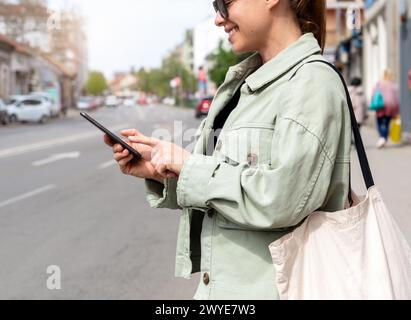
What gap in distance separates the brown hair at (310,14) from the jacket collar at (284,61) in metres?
0.06

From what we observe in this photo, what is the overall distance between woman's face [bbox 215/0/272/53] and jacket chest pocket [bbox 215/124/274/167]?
0.75ft

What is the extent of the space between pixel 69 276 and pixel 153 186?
3.59 metres

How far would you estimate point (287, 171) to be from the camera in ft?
4.90

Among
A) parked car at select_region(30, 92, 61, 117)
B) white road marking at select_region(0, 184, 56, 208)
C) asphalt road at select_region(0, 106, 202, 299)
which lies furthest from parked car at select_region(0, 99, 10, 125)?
white road marking at select_region(0, 184, 56, 208)

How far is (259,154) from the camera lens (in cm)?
159

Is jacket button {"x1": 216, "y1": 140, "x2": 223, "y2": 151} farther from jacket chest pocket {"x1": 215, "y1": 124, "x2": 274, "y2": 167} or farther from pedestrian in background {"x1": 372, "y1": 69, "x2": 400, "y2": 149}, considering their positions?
pedestrian in background {"x1": 372, "y1": 69, "x2": 400, "y2": 149}

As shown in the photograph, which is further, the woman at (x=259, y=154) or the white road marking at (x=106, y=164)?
the white road marking at (x=106, y=164)

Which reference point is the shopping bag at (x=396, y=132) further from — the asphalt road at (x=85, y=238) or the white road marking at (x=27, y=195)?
the white road marking at (x=27, y=195)

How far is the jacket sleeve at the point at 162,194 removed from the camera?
6.21ft

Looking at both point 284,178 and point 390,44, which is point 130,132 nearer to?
point 284,178

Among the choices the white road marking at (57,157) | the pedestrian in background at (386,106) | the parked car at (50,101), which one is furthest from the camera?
the parked car at (50,101)

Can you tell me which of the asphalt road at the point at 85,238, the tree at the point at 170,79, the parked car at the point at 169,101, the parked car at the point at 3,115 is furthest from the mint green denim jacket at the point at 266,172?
the parked car at the point at 169,101

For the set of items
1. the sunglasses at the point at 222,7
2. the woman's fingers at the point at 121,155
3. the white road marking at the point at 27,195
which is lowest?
the white road marking at the point at 27,195
